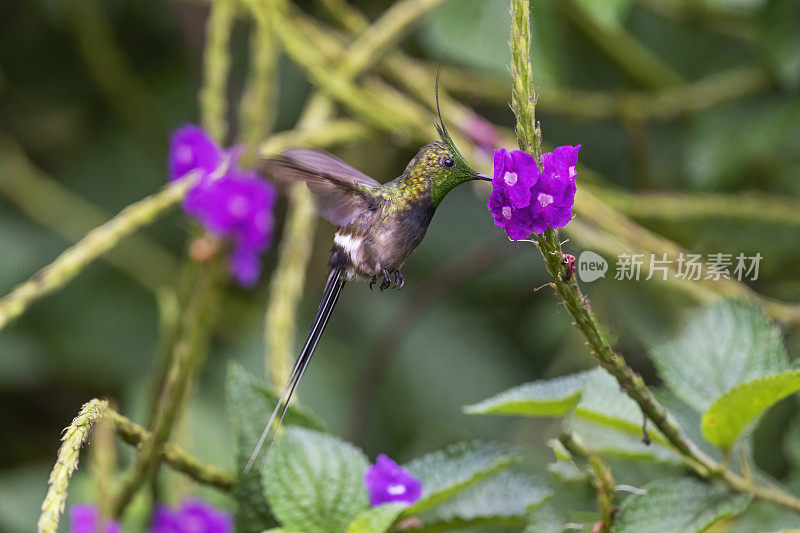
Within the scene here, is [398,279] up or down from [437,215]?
down

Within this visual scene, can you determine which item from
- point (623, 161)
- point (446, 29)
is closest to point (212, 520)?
point (446, 29)

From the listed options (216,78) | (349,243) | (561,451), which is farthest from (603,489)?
(216,78)

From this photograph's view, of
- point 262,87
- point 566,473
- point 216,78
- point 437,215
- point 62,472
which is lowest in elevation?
point 62,472

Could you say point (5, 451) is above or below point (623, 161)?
below

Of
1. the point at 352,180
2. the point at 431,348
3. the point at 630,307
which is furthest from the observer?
the point at 431,348

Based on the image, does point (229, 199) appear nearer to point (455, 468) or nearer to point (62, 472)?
point (455, 468)

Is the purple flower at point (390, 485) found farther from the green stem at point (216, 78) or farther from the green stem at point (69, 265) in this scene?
the green stem at point (216, 78)

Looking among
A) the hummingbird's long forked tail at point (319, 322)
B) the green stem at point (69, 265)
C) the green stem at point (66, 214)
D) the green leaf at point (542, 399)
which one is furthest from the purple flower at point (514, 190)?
the green stem at point (66, 214)

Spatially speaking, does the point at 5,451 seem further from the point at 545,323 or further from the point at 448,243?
the point at 545,323
